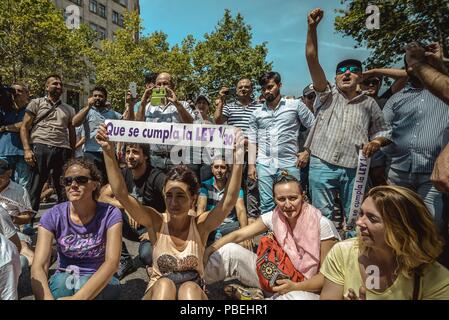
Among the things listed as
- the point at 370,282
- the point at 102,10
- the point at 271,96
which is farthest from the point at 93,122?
the point at 102,10

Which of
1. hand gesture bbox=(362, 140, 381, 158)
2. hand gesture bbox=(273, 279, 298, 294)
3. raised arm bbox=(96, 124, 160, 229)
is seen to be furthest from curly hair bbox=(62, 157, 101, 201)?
hand gesture bbox=(362, 140, 381, 158)

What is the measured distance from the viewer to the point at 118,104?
80.5ft

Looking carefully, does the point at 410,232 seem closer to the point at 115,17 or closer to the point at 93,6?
the point at 93,6

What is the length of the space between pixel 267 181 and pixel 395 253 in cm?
210

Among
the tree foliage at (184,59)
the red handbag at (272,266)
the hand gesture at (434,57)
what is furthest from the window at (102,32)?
the hand gesture at (434,57)

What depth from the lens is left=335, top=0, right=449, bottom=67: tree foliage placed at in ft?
23.6

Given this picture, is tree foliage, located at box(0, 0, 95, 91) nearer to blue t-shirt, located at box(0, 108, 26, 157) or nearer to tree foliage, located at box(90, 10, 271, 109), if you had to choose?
tree foliage, located at box(90, 10, 271, 109)

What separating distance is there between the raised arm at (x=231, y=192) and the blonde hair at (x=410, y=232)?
40.9 inches

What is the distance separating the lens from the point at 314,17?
2932mm

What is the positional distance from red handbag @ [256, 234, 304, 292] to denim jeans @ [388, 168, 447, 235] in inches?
45.7

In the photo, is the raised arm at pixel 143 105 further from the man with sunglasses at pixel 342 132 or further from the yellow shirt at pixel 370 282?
the yellow shirt at pixel 370 282

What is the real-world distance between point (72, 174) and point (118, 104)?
2319 cm
